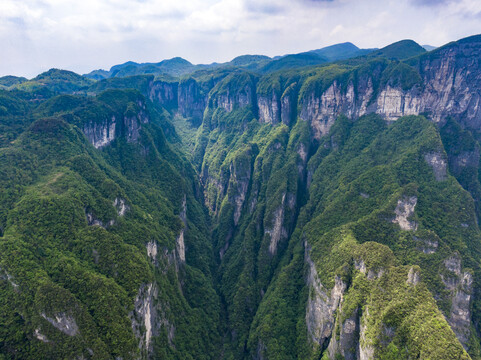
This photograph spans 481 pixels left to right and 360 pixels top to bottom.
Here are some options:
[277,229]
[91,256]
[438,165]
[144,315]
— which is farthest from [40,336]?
[438,165]

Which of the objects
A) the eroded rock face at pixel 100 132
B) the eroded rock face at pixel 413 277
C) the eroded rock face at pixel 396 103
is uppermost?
the eroded rock face at pixel 396 103

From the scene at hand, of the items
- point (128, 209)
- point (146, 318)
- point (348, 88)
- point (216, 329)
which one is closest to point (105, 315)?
point (146, 318)

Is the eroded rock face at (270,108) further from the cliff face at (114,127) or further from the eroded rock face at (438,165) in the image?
the eroded rock face at (438,165)

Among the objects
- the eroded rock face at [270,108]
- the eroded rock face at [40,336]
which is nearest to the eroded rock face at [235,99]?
the eroded rock face at [270,108]

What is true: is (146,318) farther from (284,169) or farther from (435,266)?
(284,169)

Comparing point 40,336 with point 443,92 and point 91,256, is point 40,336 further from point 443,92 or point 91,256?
point 443,92
